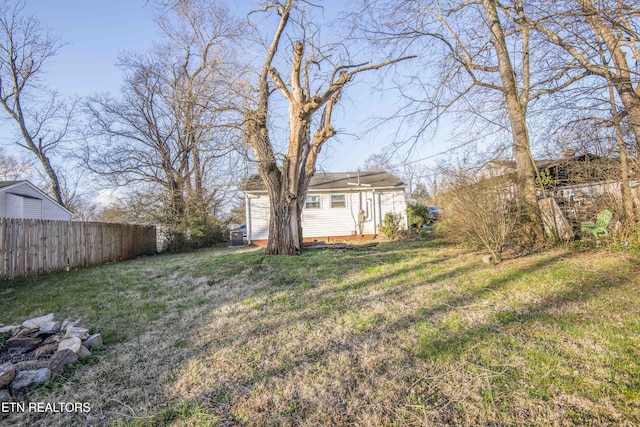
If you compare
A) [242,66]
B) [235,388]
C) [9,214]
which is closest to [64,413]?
[235,388]

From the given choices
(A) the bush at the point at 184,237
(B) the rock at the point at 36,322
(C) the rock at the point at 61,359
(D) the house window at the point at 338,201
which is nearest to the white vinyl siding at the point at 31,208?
(A) the bush at the point at 184,237

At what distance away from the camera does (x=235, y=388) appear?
82.7 inches

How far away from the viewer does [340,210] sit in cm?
1478

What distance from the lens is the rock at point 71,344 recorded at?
258 cm

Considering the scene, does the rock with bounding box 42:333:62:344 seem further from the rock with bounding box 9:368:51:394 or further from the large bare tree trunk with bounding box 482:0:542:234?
the large bare tree trunk with bounding box 482:0:542:234

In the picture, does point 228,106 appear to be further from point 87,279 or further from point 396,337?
point 396,337

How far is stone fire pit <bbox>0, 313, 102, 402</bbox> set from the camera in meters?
2.15

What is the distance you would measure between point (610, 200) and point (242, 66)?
9.23 meters

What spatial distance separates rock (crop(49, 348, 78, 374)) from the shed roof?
36.9ft

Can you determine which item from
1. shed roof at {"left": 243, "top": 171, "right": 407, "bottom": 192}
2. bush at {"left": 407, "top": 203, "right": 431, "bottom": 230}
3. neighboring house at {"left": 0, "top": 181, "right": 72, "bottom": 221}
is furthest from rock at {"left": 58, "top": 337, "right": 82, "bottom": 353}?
neighboring house at {"left": 0, "top": 181, "right": 72, "bottom": 221}

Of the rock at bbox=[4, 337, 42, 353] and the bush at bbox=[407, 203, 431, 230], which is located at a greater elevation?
the bush at bbox=[407, 203, 431, 230]

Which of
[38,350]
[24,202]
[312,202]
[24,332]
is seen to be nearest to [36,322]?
[24,332]

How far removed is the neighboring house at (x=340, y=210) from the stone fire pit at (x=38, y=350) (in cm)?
1123

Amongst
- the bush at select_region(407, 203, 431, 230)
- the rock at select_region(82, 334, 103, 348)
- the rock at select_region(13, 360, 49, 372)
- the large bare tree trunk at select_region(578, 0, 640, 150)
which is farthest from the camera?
the bush at select_region(407, 203, 431, 230)
